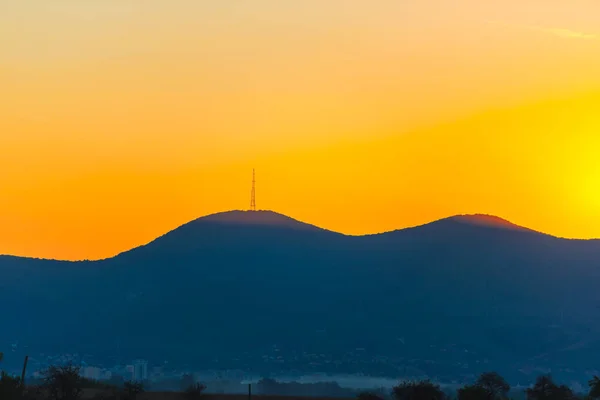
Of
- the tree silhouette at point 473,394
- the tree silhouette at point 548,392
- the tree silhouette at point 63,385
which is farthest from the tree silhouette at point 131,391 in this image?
the tree silhouette at point 548,392

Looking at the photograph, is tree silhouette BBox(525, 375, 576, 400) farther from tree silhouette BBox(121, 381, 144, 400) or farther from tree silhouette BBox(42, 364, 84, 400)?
tree silhouette BBox(42, 364, 84, 400)

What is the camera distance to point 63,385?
91.4 metres

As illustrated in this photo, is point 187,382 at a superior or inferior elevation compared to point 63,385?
superior

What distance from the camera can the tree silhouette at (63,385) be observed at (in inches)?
3573

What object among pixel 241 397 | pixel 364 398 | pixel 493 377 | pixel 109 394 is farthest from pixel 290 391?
pixel 364 398

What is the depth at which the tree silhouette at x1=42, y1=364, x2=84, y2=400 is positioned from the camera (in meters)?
90.8

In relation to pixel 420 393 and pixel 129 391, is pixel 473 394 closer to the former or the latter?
pixel 420 393

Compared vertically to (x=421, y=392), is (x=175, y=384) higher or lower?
higher

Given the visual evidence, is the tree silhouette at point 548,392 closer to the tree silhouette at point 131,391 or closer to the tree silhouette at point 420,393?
the tree silhouette at point 420,393

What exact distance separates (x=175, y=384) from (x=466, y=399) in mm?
92422

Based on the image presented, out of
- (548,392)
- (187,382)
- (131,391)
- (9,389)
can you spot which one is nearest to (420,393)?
(548,392)

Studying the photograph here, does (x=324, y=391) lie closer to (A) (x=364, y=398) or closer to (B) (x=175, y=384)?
(B) (x=175, y=384)

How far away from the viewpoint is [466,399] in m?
86.8

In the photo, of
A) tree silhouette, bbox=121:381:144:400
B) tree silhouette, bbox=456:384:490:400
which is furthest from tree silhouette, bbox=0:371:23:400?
tree silhouette, bbox=456:384:490:400
